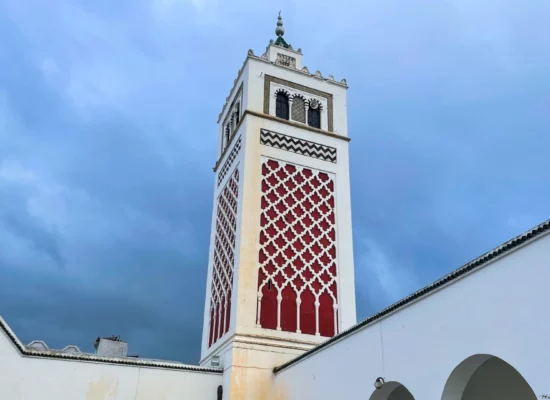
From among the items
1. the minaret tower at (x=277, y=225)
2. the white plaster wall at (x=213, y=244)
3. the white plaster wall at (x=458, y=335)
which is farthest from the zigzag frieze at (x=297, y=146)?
the white plaster wall at (x=458, y=335)

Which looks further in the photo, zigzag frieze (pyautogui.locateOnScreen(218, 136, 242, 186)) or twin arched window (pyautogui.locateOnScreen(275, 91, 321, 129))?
twin arched window (pyautogui.locateOnScreen(275, 91, 321, 129))

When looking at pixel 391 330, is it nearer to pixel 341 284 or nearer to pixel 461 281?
pixel 461 281

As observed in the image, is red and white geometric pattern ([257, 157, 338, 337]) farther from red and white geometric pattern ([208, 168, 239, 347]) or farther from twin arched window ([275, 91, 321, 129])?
twin arched window ([275, 91, 321, 129])

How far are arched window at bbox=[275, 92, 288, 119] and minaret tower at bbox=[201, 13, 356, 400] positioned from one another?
0.02 metres

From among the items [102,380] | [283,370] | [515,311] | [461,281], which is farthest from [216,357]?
[515,311]

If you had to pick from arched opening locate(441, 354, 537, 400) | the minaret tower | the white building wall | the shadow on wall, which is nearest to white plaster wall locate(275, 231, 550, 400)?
the shadow on wall

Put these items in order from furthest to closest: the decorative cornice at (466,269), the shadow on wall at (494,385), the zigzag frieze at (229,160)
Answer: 1. the zigzag frieze at (229,160)
2. the shadow on wall at (494,385)
3. the decorative cornice at (466,269)

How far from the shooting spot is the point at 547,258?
3986 mm

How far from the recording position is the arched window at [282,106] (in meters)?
11.0

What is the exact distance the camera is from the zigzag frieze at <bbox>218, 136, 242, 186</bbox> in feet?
35.6

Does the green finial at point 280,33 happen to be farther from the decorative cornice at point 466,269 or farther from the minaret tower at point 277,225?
the decorative cornice at point 466,269

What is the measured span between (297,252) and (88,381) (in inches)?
155

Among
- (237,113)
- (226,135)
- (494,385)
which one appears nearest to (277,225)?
(237,113)

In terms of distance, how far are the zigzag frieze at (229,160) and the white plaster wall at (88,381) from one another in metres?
4.31
